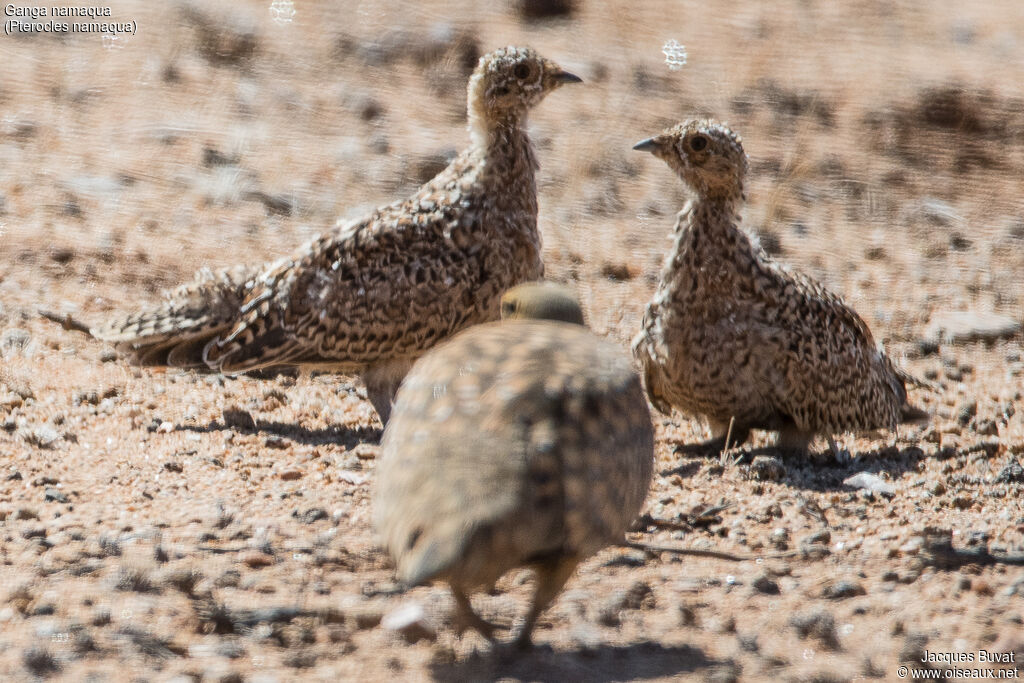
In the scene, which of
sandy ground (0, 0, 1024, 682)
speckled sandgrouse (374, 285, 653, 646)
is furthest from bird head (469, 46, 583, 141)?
speckled sandgrouse (374, 285, 653, 646)

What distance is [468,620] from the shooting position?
374cm

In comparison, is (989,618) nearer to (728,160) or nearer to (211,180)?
(728,160)

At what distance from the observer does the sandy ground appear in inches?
156

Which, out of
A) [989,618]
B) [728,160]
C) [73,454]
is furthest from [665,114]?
[989,618]

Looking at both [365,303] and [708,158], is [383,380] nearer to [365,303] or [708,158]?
[365,303]

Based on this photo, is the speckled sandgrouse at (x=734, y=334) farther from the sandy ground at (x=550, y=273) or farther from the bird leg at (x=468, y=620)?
the bird leg at (x=468, y=620)

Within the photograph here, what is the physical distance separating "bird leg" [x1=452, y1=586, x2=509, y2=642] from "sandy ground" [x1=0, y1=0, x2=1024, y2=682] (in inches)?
3.1

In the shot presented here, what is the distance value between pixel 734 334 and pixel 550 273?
108 inches

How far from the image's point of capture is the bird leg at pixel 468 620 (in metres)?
3.67

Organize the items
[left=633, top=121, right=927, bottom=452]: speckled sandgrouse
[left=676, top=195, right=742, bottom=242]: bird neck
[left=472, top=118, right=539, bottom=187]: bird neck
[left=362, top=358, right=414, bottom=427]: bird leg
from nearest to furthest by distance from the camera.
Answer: [left=633, top=121, right=927, bottom=452]: speckled sandgrouse
[left=676, top=195, right=742, bottom=242]: bird neck
[left=362, top=358, right=414, bottom=427]: bird leg
[left=472, top=118, right=539, bottom=187]: bird neck

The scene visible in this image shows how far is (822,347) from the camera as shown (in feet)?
19.7

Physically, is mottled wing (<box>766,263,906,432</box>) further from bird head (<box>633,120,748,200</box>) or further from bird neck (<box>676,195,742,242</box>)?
bird head (<box>633,120,748,200</box>)

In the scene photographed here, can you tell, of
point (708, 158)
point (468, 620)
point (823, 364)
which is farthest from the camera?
point (708, 158)

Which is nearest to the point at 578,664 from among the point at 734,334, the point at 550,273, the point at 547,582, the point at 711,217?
the point at 547,582
